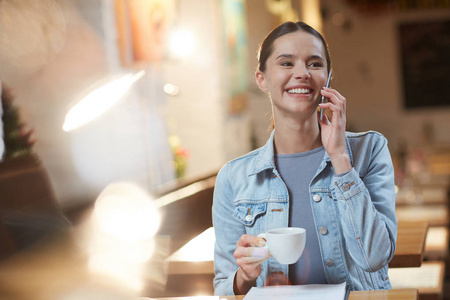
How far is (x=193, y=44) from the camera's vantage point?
6098mm

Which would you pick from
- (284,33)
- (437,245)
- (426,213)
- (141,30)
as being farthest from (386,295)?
(141,30)

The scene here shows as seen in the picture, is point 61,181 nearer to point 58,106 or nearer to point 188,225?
point 58,106

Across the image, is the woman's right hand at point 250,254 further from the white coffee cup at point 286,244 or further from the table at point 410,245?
the table at point 410,245

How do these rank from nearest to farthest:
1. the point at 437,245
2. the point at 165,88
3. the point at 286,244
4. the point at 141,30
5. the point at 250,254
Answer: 1. the point at 286,244
2. the point at 250,254
3. the point at 437,245
4. the point at 141,30
5. the point at 165,88

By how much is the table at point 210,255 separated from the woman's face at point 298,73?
0.69 meters

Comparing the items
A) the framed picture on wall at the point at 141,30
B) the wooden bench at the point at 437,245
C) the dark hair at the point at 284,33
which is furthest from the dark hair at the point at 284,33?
the framed picture on wall at the point at 141,30

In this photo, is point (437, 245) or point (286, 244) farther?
point (437, 245)

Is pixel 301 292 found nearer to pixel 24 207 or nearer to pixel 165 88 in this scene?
pixel 24 207

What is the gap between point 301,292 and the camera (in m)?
1.30

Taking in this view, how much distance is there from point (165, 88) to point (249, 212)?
10.8 ft

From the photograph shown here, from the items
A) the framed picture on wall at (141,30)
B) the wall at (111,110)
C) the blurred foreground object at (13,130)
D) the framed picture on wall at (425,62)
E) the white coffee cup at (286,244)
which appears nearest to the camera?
the white coffee cup at (286,244)

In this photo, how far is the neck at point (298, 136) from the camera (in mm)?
1516

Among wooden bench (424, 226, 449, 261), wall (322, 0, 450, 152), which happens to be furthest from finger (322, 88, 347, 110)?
wall (322, 0, 450, 152)

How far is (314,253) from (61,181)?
200 centimetres
